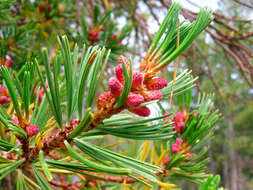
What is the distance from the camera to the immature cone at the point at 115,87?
0.28 metres

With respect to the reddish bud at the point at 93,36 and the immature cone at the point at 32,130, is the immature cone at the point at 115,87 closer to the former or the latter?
the immature cone at the point at 32,130

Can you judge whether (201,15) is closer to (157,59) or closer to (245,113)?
(157,59)

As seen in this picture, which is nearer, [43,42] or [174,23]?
[174,23]

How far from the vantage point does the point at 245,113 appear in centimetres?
1058

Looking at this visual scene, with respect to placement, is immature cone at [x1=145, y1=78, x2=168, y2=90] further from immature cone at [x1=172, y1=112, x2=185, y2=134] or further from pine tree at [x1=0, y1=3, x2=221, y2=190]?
immature cone at [x1=172, y1=112, x2=185, y2=134]

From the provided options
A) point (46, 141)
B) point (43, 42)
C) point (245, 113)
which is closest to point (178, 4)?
point (46, 141)

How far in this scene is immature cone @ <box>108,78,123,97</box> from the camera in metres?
0.28

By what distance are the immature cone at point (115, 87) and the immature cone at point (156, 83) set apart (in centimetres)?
5

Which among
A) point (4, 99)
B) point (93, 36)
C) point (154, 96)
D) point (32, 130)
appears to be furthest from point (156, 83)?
point (93, 36)

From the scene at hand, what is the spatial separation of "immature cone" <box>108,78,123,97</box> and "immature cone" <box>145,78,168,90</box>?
0.05m

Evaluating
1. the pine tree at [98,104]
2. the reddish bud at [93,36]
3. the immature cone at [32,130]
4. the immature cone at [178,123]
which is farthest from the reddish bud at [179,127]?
the reddish bud at [93,36]

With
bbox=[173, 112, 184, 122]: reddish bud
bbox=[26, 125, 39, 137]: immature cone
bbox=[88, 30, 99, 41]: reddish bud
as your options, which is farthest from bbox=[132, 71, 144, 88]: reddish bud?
bbox=[88, 30, 99, 41]: reddish bud

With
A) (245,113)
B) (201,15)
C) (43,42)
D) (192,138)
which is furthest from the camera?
(245,113)

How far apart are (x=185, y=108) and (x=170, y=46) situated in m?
0.28
